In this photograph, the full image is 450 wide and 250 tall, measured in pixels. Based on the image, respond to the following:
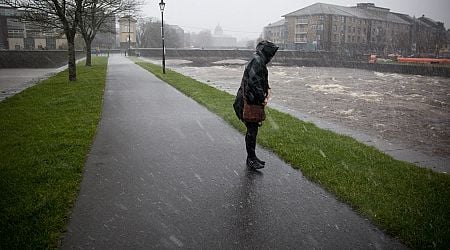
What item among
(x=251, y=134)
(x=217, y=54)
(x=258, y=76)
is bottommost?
(x=251, y=134)

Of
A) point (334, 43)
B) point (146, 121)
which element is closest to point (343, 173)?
point (146, 121)

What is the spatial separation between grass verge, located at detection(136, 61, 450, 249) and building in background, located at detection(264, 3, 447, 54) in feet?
272

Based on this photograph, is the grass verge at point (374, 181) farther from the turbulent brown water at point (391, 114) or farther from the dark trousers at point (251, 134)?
the turbulent brown water at point (391, 114)

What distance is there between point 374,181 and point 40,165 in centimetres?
497

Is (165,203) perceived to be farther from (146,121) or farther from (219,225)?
(146,121)

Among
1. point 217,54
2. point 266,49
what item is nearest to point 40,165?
point 266,49

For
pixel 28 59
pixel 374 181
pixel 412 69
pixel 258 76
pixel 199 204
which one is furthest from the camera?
pixel 412 69

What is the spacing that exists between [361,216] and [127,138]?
496 centimetres

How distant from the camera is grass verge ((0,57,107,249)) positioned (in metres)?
3.48

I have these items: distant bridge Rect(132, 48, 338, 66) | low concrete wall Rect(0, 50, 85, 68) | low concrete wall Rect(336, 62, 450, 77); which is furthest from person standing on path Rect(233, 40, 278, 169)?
distant bridge Rect(132, 48, 338, 66)

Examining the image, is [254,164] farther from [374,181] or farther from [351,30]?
[351,30]

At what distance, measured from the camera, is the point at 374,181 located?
483 centimetres

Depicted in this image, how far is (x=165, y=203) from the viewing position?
166 inches

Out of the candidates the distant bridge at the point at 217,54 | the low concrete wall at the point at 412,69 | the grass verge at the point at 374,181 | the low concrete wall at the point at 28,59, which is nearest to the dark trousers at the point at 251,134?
the grass verge at the point at 374,181
